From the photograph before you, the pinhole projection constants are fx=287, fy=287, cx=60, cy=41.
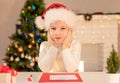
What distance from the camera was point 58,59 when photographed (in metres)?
1.33

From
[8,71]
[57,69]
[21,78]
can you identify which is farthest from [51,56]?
[8,71]

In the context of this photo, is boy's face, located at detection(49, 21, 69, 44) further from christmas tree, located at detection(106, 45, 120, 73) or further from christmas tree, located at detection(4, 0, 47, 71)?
christmas tree, located at detection(4, 0, 47, 71)

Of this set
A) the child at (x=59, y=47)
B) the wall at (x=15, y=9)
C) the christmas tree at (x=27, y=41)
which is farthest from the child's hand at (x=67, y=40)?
the wall at (x=15, y=9)

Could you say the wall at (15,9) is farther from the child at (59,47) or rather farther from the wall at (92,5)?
the child at (59,47)

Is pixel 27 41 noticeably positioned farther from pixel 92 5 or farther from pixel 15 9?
pixel 92 5

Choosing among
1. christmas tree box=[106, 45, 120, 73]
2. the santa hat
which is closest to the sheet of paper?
the santa hat

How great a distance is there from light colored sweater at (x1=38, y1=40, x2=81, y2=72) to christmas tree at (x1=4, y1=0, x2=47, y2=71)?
3.09m

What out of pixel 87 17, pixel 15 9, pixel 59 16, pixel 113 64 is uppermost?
pixel 15 9

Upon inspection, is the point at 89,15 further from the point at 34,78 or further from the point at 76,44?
the point at 34,78

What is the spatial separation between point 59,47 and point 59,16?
0.47ft

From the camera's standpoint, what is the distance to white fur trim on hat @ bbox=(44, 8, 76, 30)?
1.31 metres

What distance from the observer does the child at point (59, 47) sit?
4.14 feet

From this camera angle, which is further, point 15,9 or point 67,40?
point 15,9

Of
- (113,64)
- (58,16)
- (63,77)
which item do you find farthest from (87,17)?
(63,77)
